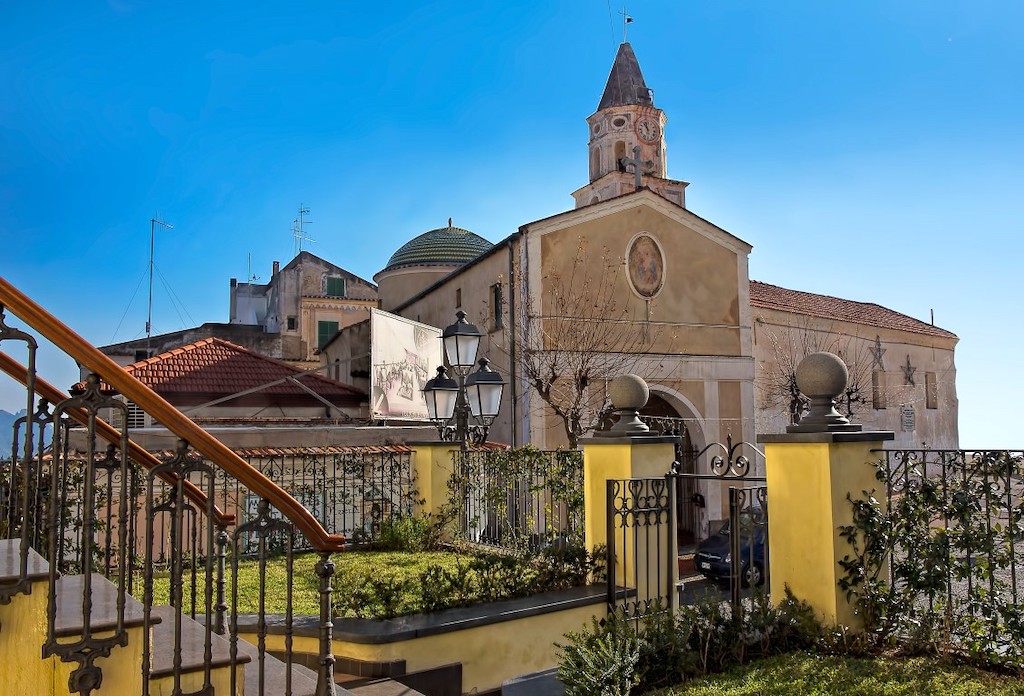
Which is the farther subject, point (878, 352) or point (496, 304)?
point (878, 352)

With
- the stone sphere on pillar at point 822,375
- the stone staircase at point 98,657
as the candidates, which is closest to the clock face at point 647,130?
the stone sphere on pillar at point 822,375

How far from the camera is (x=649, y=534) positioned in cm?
743

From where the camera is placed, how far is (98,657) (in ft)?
10.3

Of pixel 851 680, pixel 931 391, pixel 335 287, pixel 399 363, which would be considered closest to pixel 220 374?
pixel 399 363

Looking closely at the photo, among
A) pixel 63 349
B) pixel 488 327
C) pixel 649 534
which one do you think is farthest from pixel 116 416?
pixel 63 349

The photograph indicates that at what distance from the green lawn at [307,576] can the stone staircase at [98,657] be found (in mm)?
2742

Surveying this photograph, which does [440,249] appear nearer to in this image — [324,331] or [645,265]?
[324,331]

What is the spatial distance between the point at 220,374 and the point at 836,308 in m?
19.3

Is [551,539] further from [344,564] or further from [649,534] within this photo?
[344,564]

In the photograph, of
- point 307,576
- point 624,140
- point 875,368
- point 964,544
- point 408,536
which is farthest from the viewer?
point 624,140

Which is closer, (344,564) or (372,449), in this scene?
(344,564)

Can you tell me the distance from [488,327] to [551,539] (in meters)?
11.2

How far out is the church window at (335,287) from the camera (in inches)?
1280

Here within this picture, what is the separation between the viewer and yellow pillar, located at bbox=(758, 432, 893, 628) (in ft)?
18.3
